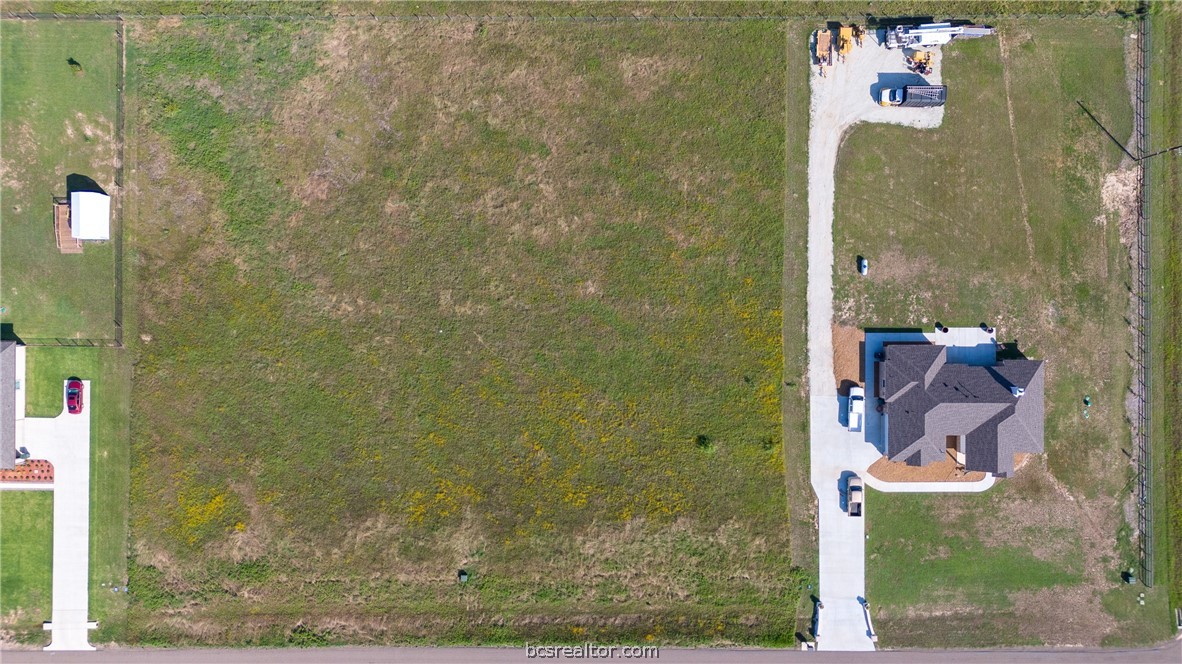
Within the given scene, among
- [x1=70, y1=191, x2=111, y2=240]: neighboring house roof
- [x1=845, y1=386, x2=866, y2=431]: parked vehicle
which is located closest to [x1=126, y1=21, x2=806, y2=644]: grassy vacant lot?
[x1=70, y1=191, x2=111, y2=240]: neighboring house roof

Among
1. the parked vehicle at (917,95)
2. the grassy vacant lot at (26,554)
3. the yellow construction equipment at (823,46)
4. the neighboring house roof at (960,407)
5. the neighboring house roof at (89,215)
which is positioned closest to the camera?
the neighboring house roof at (89,215)

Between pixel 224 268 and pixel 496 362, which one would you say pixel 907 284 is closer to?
pixel 496 362

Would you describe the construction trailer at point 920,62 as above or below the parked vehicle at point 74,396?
above

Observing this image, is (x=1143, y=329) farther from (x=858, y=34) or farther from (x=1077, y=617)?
(x=858, y=34)

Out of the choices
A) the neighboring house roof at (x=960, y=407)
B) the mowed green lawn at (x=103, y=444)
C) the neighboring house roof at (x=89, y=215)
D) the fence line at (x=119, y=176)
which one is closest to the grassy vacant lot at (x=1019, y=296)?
the neighboring house roof at (x=960, y=407)

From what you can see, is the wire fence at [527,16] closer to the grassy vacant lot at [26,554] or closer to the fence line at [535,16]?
the fence line at [535,16]

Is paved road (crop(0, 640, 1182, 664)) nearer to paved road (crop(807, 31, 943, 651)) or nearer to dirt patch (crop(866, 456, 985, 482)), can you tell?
paved road (crop(807, 31, 943, 651))

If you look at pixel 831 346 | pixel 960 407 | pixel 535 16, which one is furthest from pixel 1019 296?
pixel 535 16
